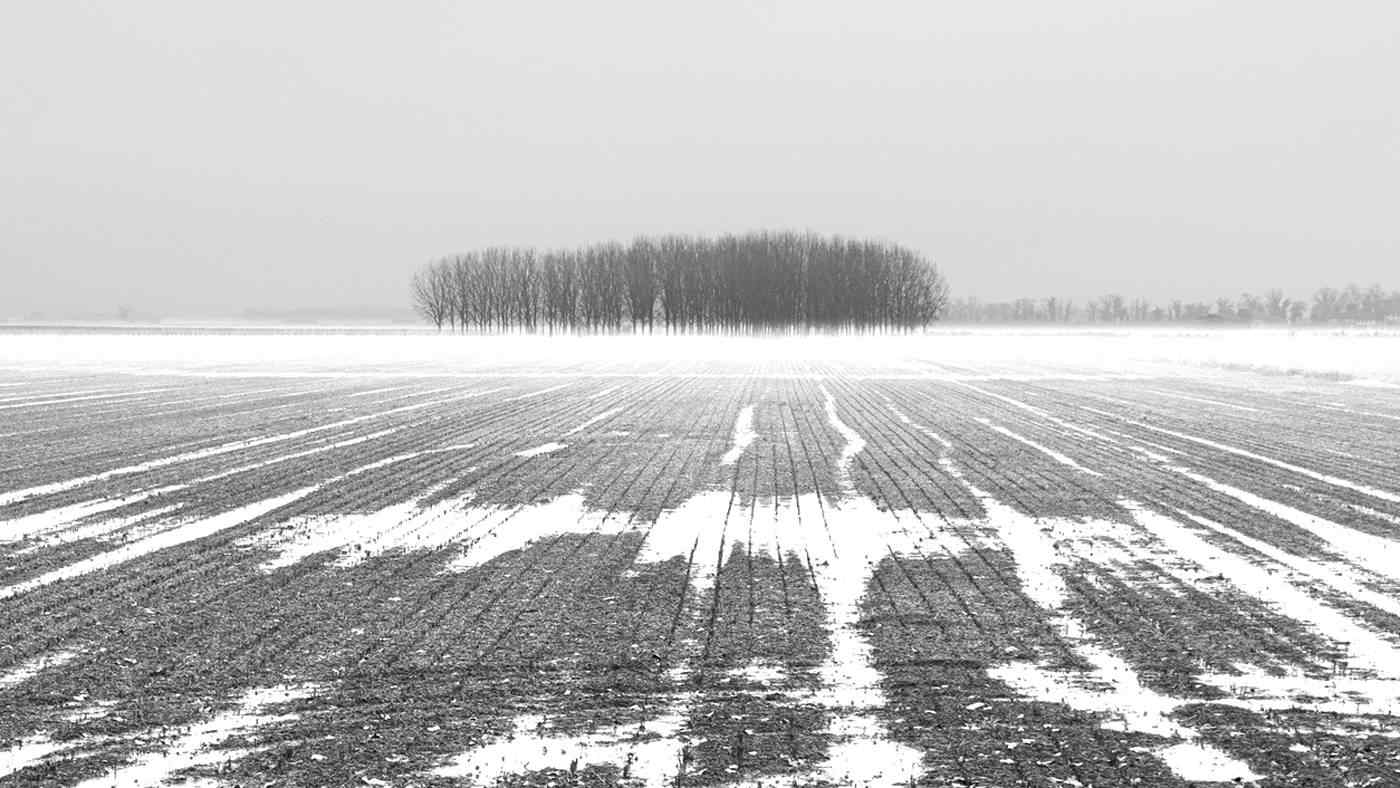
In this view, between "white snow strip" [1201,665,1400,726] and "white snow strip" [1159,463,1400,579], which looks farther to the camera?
"white snow strip" [1159,463,1400,579]

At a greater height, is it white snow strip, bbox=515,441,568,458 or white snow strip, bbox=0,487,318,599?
white snow strip, bbox=0,487,318,599

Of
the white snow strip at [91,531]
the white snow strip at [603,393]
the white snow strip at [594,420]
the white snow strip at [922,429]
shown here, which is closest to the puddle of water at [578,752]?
the white snow strip at [91,531]

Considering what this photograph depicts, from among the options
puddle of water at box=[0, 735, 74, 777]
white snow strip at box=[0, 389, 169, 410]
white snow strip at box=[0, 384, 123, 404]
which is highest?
white snow strip at box=[0, 384, 123, 404]

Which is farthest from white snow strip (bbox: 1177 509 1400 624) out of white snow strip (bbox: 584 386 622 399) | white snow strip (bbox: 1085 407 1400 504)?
white snow strip (bbox: 584 386 622 399)

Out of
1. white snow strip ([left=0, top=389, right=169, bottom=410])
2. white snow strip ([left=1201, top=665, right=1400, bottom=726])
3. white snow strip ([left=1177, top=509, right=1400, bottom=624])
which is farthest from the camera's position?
white snow strip ([left=0, top=389, right=169, bottom=410])

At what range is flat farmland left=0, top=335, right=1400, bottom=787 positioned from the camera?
393 centimetres

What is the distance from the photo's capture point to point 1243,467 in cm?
Answer: 1129

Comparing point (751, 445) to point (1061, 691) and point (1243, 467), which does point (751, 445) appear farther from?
point (1061, 691)

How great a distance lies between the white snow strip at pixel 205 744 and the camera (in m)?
3.68

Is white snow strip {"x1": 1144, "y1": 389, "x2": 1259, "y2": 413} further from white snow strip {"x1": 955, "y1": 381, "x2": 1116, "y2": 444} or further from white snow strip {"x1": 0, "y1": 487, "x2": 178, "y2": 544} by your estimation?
white snow strip {"x1": 0, "y1": 487, "x2": 178, "y2": 544}

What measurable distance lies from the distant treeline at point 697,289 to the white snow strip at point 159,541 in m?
95.4

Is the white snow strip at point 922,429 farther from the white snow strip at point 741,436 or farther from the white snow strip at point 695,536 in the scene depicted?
the white snow strip at point 695,536

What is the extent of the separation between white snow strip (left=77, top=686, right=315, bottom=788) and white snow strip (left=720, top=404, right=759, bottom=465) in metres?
7.44

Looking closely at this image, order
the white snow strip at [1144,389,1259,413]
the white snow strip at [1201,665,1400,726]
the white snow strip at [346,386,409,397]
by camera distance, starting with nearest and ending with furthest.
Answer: the white snow strip at [1201,665,1400,726] → the white snow strip at [1144,389,1259,413] → the white snow strip at [346,386,409,397]
